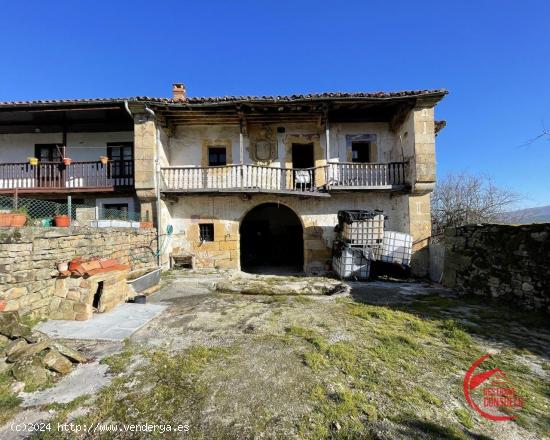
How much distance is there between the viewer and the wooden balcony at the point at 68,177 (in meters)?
10.8

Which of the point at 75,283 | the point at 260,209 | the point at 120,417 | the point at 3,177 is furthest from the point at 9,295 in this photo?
the point at 260,209

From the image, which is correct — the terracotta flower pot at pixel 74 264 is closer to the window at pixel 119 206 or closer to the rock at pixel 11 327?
the rock at pixel 11 327

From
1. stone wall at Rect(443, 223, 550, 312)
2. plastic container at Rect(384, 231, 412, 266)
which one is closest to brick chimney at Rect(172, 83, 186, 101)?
plastic container at Rect(384, 231, 412, 266)

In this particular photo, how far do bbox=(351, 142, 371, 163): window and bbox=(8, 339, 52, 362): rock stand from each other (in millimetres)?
11474

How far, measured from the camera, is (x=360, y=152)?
462 inches

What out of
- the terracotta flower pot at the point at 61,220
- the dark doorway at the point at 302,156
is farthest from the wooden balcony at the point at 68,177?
the dark doorway at the point at 302,156

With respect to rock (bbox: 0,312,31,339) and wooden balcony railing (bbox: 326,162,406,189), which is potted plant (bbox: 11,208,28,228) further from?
wooden balcony railing (bbox: 326,162,406,189)

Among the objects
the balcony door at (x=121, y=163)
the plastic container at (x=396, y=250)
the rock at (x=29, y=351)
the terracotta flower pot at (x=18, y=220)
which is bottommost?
the rock at (x=29, y=351)

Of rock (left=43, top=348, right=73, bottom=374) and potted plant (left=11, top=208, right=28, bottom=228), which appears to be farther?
potted plant (left=11, top=208, right=28, bottom=228)

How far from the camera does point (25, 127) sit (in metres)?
11.7

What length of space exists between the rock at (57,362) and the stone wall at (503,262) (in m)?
8.41

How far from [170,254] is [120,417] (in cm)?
858

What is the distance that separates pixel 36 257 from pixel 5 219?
2.77 ft

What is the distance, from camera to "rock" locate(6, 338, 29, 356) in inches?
127
